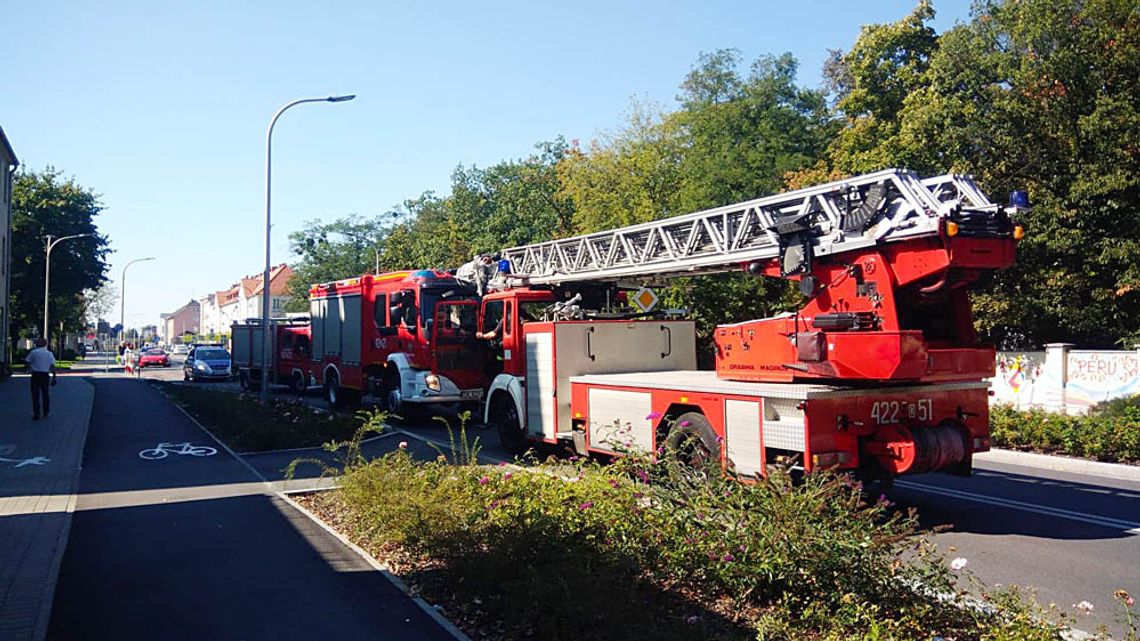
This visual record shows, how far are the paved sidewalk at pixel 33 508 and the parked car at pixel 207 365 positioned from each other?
19.1 metres

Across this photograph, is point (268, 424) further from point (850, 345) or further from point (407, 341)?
point (850, 345)

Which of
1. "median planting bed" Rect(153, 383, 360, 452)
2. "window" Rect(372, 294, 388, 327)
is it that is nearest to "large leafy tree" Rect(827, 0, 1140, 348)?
"window" Rect(372, 294, 388, 327)

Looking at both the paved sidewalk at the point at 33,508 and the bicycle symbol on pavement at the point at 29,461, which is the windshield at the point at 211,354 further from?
the bicycle symbol on pavement at the point at 29,461

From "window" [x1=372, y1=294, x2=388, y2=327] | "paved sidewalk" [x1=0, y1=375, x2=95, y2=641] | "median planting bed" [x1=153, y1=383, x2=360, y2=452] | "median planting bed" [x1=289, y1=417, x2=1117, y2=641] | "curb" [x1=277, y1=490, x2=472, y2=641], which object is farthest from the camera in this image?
"window" [x1=372, y1=294, x2=388, y2=327]

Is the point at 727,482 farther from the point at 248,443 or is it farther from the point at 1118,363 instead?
the point at 1118,363

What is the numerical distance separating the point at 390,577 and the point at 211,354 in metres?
37.8

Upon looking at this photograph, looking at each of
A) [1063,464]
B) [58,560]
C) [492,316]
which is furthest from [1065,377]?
[58,560]

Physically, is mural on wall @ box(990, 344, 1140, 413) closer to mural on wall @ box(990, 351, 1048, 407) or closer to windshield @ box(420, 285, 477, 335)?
mural on wall @ box(990, 351, 1048, 407)

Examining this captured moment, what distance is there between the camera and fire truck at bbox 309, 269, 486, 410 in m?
17.7

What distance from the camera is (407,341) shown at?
733 inches

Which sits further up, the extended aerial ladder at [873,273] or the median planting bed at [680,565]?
the extended aerial ladder at [873,273]

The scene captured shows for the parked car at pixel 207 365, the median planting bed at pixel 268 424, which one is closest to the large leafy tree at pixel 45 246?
the parked car at pixel 207 365

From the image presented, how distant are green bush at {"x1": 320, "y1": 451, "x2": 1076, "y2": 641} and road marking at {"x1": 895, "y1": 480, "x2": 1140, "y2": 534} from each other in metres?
4.57

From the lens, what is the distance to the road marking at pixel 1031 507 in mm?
9016
